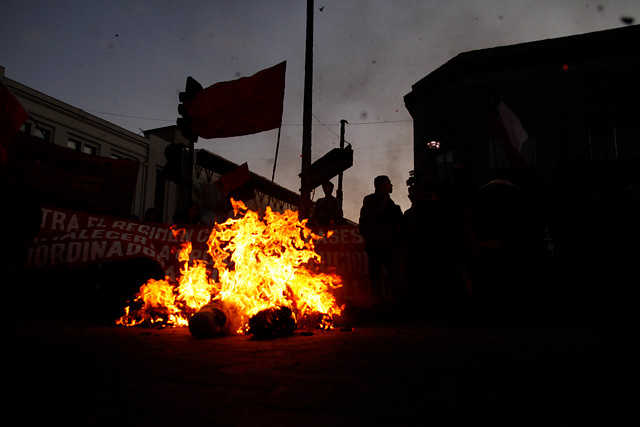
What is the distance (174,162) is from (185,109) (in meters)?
1.28

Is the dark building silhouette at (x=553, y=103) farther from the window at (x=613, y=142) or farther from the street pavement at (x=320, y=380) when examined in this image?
the street pavement at (x=320, y=380)

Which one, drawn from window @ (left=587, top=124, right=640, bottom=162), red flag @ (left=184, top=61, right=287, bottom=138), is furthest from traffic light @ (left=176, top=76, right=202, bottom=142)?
window @ (left=587, top=124, right=640, bottom=162)

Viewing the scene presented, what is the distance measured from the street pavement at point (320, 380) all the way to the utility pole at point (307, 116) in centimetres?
454

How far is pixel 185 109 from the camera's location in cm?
977

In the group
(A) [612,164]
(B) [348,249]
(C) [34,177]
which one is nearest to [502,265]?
(B) [348,249]

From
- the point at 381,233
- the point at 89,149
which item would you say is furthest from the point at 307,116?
the point at 89,149

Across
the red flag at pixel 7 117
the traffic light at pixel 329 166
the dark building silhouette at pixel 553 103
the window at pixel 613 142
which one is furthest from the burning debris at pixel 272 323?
the window at pixel 613 142

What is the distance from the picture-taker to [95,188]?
10828 millimetres

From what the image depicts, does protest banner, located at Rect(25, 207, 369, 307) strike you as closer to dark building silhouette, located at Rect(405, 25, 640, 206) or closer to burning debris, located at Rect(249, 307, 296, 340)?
burning debris, located at Rect(249, 307, 296, 340)

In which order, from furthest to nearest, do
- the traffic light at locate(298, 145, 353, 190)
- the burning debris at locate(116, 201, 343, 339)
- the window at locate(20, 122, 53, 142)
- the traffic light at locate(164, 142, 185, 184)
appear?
the window at locate(20, 122, 53, 142) → the traffic light at locate(164, 142, 185, 184) → the traffic light at locate(298, 145, 353, 190) → the burning debris at locate(116, 201, 343, 339)

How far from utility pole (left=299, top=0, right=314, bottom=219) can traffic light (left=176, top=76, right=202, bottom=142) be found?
7.99 ft

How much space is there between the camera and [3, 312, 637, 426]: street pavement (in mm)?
1856

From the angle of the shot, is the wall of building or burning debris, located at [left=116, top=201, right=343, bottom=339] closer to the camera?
burning debris, located at [left=116, top=201, right=343, bottom=339]

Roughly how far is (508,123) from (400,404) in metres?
8.15
